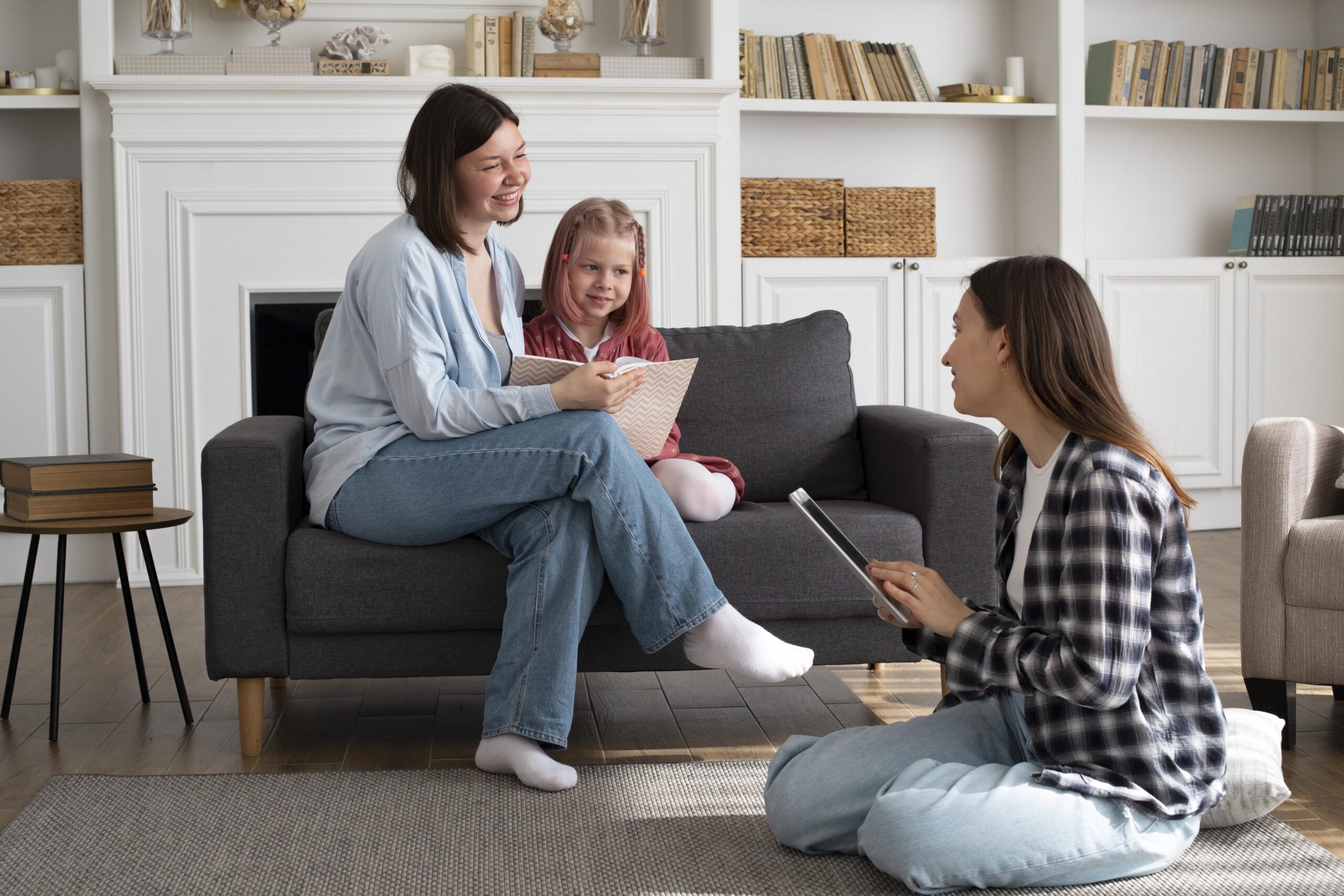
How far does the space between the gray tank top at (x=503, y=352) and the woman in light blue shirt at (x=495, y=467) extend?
4cm

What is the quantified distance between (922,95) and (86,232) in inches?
105

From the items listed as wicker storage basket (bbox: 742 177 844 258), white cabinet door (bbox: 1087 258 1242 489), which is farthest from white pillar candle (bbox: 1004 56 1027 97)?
wicker storage basket (bbox: 742 177 844 258)

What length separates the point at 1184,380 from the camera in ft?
14.5

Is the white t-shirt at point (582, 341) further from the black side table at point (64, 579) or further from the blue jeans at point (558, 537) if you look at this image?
the black side table at point (64, 579)

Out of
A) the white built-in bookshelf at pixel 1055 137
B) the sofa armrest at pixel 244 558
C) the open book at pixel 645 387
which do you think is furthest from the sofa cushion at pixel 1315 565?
the white built-in bookshelf at pixel 1055 137

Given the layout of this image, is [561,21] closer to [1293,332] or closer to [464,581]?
[464,581]

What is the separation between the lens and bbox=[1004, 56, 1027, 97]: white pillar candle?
4359 millimetres

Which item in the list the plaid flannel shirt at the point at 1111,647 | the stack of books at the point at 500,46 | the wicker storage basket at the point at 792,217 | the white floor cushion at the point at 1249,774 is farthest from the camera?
the wicker storage basket at the point at 792,217

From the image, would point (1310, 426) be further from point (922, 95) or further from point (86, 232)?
point (86, 232)

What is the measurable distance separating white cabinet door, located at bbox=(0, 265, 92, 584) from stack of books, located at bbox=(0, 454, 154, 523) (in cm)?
146

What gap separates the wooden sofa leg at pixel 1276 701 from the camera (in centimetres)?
218

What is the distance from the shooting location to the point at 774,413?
2658 mm

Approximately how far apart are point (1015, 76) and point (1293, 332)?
1.32 meters

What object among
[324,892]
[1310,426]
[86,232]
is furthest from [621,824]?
[86,232]
